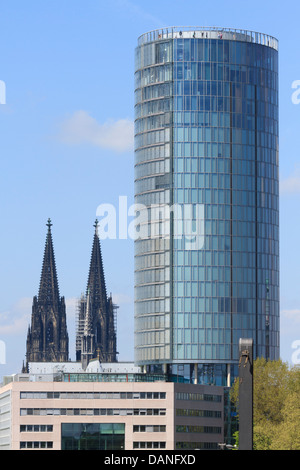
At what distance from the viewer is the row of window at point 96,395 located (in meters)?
197

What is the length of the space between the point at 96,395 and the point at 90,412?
3.04m

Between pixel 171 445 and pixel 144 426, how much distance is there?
5267mm

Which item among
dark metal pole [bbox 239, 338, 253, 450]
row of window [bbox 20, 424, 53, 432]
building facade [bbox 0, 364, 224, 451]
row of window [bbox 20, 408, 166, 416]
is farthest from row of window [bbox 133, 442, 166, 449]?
dark metal pole [bbox 239, 338, 253, 450]

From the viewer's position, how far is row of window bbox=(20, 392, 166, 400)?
19738 centimetres

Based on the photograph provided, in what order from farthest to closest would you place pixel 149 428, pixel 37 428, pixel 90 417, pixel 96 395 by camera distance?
Result: pixel 96 395 → pixel 149 428 → pixel 90 417 → pixel 37 428

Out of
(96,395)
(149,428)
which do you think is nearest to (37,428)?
(96,395)

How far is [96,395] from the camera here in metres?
198

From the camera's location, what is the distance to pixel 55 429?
194625mm

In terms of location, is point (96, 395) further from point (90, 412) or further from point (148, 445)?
point (148, 445)

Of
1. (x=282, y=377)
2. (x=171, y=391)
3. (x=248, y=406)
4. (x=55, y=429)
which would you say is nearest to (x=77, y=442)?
(x=55, y=429)

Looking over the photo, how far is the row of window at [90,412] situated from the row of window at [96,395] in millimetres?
1901

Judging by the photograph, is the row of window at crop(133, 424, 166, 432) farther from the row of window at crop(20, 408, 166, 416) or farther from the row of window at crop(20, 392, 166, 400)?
the row of window at crop(20, 392, 166, 400)

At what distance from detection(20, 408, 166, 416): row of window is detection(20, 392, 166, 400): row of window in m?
1.90
